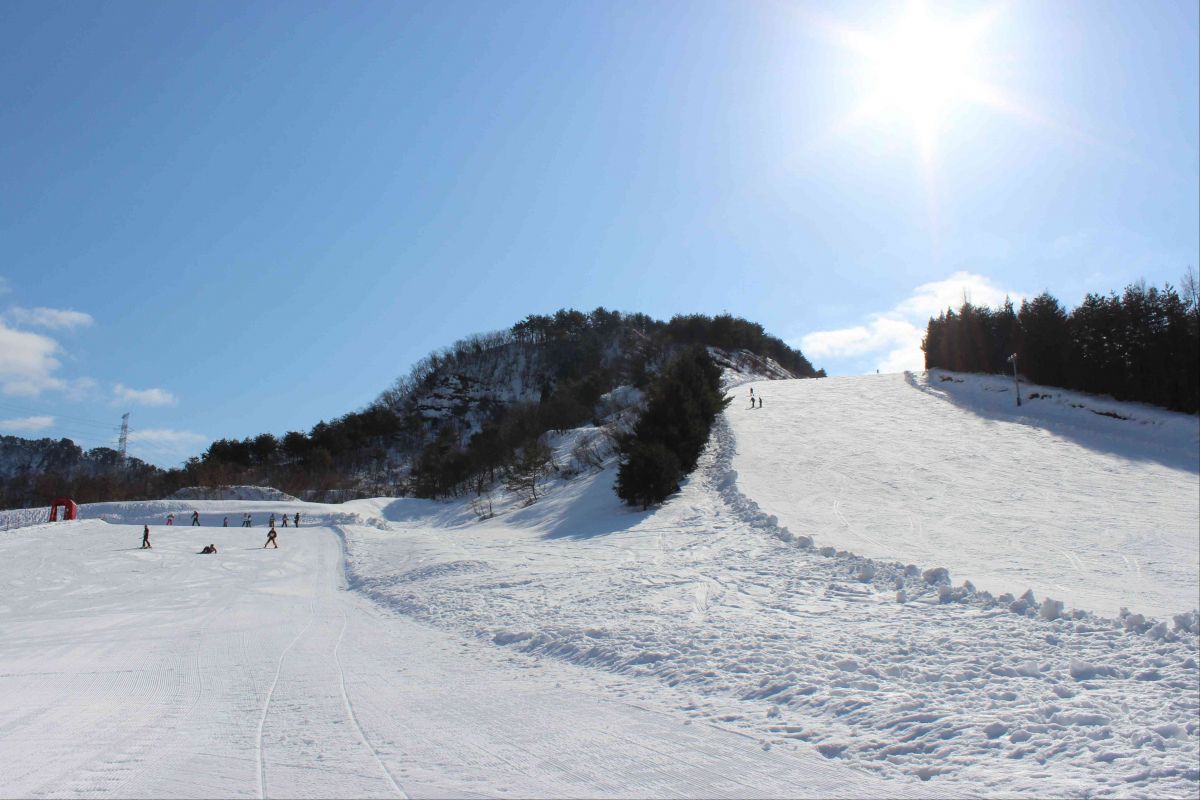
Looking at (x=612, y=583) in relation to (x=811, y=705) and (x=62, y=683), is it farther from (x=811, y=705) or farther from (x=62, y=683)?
(x=62, y=683)

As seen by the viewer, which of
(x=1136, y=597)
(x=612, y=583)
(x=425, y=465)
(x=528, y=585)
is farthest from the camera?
(x=425, y=465)

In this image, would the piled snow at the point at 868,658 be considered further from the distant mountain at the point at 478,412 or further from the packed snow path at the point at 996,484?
the distant mountain at the point at 478,412

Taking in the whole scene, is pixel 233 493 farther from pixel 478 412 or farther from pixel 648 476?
pixel 478 412

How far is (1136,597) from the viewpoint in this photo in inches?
464

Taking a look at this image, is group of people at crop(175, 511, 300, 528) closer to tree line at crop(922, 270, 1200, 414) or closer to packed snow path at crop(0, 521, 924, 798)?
packed snow path at crop(0, 521, 924, 798)

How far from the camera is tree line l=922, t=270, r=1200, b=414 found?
1639 inches

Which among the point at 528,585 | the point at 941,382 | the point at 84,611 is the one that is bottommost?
the point at 84,611

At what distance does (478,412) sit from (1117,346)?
288 feet

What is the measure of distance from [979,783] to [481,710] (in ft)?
13.3

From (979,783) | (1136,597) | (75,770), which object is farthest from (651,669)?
(1136,597)

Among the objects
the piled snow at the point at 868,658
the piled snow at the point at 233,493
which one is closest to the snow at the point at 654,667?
the piled snow at the point at 868,658

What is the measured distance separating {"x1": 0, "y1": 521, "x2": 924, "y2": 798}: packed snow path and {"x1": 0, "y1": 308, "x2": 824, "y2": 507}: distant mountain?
Result: 97.1 feet

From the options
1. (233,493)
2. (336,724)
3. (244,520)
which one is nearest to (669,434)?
(336,724)

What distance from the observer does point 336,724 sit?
5984 millimetres
